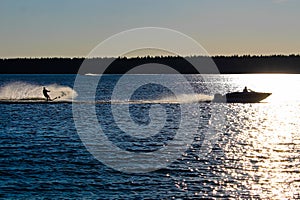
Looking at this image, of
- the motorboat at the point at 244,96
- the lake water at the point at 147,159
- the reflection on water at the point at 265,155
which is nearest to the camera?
the lake water at the point at 147,159

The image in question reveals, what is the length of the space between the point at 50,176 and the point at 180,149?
14.6 m

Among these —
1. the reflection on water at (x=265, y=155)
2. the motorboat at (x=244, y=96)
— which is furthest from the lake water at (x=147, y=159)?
the motorboat at (x=244, y=96)

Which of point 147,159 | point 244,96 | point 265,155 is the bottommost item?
point 265,155

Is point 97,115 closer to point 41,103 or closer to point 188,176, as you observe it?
point 41,103

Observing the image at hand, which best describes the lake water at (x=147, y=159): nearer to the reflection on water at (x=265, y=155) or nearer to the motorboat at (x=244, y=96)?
the reflection on water at (x=265, y=155)

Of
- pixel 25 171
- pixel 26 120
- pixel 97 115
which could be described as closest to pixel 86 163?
pixel 25 171

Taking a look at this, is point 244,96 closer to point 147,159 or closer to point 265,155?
point 265,155

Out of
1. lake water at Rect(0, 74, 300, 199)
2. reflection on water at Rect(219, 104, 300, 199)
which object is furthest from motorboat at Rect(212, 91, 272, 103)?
lake water at Rect(0, 74, 300, 199)

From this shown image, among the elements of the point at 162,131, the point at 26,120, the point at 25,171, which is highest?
the point at 26,120

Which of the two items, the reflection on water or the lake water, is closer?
the lake water

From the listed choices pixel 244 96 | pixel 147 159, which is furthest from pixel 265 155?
pixel 244 96

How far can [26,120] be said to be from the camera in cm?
6981

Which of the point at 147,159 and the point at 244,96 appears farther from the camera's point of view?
the point at 244,96

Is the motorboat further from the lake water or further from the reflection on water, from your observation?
the lake water
